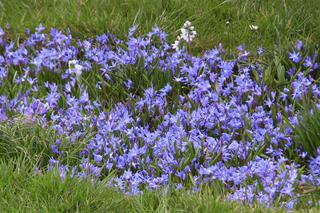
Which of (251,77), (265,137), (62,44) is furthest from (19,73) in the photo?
(265,137)

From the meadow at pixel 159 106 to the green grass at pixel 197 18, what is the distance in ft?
0.04

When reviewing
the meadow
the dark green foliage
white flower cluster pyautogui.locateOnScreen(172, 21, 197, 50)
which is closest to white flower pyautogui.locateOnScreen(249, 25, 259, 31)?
the meadow

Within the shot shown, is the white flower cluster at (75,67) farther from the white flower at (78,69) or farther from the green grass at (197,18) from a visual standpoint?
the green grass at (197,18)

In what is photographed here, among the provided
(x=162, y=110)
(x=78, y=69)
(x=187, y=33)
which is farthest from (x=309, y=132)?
(x=78, y=69)

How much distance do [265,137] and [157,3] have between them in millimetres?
2224

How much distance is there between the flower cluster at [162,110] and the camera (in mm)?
4086

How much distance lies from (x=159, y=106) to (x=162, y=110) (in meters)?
0.04

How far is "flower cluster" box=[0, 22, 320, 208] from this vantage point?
4086 millimetres

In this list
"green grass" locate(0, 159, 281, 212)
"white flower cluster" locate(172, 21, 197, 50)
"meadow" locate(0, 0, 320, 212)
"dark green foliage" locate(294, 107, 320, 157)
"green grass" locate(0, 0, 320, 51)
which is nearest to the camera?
"green grass" locate(0, 159, 281, 212)

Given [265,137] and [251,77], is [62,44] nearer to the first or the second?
[251,77]

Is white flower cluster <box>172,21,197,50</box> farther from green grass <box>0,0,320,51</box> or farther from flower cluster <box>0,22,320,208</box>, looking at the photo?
green grass <box>0,0,320,51</box>

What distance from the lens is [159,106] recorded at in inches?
193

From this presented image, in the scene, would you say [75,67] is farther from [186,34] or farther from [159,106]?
[186,34]

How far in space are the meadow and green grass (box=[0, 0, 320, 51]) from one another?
1 centimetres
